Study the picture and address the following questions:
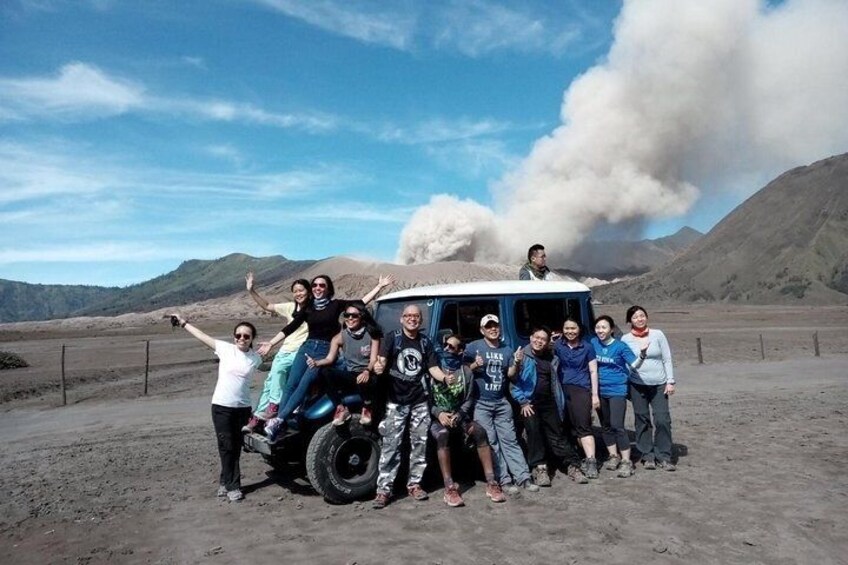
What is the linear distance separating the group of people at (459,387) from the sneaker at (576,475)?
1 centimetres

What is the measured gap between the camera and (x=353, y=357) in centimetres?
607

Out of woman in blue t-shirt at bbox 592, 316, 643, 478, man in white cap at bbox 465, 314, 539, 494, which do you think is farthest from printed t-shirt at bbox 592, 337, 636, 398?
man in white cap at bbox 465, 314, 539, 494

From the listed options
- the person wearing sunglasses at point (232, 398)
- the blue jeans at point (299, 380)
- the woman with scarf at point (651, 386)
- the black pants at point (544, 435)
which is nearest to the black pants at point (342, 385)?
the blue jeans at point (299, 380)

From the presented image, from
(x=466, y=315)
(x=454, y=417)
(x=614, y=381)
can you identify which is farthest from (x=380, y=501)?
(x=614, y=381)

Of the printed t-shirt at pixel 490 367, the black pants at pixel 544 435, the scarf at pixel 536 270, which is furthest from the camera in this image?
the scarf at pixel 536 270

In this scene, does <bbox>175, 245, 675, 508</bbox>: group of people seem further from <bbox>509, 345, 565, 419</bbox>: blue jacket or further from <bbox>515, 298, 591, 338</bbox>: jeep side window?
<bbox>515, 298, 591, 338</bbox>: jeep side window

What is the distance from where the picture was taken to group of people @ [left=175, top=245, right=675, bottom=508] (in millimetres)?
5953

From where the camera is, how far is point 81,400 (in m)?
15.4

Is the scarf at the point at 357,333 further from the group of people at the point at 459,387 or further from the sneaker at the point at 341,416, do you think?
the sneaker at the point at 341,416

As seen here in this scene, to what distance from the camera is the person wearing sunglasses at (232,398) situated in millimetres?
6219

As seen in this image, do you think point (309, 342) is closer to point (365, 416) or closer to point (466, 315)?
point (365, 416)

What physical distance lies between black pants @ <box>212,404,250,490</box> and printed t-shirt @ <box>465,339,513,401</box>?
92.2 inches

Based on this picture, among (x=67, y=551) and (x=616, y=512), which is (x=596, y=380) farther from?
(x=67, y=551)

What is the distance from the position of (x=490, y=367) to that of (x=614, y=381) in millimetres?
1686
